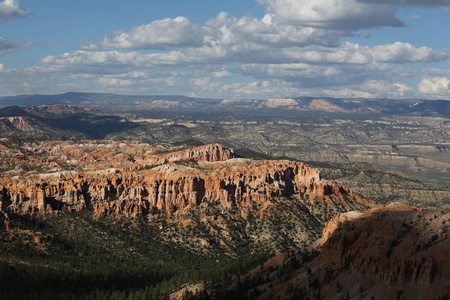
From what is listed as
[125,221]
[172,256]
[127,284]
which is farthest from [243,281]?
[125,221]

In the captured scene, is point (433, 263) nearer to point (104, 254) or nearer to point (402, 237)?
point (402, 237)

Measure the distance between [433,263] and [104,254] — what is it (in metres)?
116

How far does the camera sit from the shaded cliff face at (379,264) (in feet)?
244

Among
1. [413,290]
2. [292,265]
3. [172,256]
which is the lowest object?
[172,256]

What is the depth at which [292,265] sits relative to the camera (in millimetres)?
113750

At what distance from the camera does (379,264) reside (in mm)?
84750

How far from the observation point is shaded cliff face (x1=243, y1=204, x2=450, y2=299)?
2928 inches

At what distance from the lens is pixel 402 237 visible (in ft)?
293

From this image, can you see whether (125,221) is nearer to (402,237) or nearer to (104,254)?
(104,254)

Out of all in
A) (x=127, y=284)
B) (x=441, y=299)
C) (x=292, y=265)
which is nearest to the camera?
(x=441, y=299)

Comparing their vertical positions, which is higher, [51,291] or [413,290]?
[413,290]

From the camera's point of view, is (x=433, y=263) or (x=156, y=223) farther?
(x=156, y=223)

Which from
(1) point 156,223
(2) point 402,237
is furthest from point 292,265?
(1) point 156,223

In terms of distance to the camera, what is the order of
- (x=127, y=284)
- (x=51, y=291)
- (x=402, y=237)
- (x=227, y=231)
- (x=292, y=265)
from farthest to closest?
1. (x=227, y=231)
2. (x=127, y=284)
3. (x=51, y=291)
4. (x=292, y=265)
5. (x=402, y=237)
